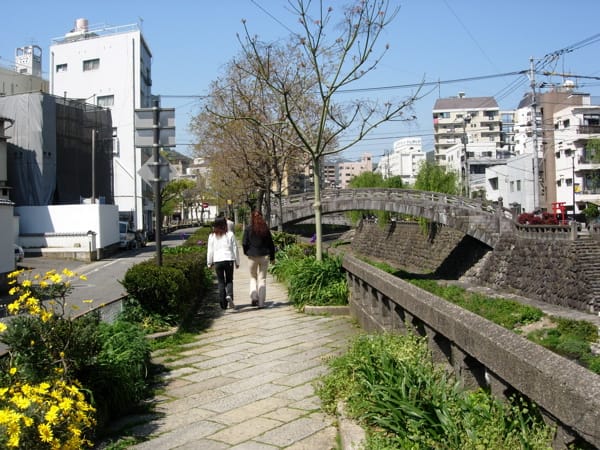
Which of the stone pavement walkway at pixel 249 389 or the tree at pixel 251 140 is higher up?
the tree at pixel 251 140

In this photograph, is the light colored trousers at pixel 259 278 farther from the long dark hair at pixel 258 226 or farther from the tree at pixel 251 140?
the tree at pixel 251 140

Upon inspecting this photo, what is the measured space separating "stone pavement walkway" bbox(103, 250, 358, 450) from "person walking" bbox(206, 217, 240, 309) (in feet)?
3.72

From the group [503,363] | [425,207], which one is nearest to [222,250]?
[503,363]

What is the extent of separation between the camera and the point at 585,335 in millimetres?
22406

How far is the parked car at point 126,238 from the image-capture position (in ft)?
130

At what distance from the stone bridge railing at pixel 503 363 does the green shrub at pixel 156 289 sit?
309cm

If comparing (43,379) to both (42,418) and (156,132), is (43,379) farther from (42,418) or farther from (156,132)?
(156,132)

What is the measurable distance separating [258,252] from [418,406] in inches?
255

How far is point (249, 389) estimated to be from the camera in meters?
5.26

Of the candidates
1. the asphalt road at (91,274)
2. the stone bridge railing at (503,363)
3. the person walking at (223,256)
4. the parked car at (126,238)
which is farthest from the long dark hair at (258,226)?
the parked car at (126,238)

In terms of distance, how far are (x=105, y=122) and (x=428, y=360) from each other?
46344 mm

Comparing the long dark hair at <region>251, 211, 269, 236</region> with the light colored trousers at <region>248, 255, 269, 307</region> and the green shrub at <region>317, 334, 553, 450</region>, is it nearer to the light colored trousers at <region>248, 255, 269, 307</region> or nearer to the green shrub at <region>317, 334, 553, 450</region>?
the light colored trousers at <region>248, 255, 269, 307</region>

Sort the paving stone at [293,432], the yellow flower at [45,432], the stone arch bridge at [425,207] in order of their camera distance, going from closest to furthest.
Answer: the yellow flower at [45,432] < the paving stone at [293,432] < the stone arch bridge at [425,207]

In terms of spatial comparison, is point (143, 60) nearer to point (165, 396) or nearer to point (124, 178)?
point (124, 178)
